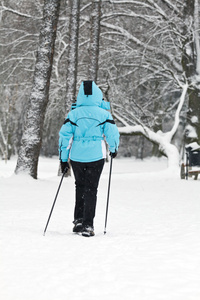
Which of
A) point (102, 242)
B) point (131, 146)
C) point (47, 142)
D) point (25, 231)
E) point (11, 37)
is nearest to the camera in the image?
point (102, 242)

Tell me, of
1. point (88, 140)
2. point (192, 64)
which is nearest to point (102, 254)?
point (88, 140)

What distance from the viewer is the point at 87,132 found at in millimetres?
5402

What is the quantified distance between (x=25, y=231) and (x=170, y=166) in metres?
12.1

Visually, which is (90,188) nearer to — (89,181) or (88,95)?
(89,181)

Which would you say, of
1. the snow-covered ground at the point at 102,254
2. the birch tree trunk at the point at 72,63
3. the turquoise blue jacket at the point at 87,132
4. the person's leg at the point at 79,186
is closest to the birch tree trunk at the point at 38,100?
the birch tree trunk at the point at 72,63

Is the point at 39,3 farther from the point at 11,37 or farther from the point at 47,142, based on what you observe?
the point at 47,142

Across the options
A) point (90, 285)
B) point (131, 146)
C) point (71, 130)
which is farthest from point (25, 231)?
point (131, 146)

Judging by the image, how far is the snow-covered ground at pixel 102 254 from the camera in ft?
10.4

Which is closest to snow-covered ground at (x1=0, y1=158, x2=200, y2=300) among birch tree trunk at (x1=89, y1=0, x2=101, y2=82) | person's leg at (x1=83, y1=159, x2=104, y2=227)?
person's leg at (x1=83, y1=159, x2=104, y2=227)

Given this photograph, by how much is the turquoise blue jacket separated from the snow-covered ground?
1028 mm

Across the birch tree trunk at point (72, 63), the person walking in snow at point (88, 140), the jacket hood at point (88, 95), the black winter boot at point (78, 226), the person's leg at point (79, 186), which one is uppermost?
the birch tree trunk at point (72, 63)

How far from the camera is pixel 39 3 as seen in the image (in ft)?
60.4

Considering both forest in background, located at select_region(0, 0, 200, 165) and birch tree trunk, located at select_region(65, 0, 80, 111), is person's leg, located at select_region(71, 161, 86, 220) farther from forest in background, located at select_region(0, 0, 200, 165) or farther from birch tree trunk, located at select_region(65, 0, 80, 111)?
forest in background, located at select_region(0, 0, 200, 165)

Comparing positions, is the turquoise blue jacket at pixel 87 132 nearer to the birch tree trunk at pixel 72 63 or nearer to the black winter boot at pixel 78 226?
the black winter boot at pixel 78 226
